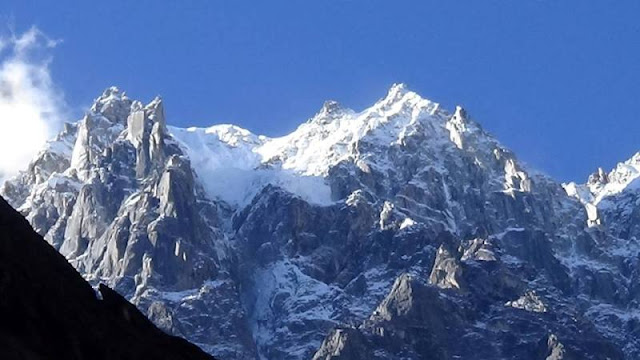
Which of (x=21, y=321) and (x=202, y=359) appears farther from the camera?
(x=202, y=359)

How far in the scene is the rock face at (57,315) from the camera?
196 feet

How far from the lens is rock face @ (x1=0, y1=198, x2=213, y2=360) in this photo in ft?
196

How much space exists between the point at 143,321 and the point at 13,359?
355 inches

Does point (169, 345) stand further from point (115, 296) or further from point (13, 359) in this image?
point (13, 359)

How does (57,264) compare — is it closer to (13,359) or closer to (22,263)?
(22,263)

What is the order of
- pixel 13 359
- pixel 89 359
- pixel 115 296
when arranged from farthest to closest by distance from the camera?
pixel 115 296 < pixel 89 359 < pixel 13 359

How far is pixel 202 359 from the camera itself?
6438 centimetres

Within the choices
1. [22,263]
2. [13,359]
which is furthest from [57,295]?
[13,359]

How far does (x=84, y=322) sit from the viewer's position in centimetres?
6150

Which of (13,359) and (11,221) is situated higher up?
(11,221)

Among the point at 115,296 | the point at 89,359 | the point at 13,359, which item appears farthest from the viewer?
the point at 115,296

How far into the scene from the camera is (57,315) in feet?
201

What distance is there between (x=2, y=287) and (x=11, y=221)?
573cm

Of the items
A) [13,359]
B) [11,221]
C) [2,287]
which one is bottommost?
[13,359]
